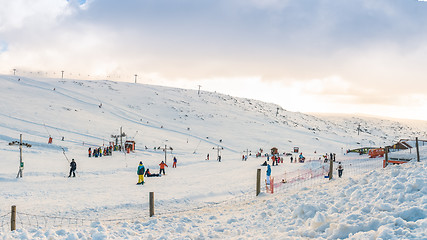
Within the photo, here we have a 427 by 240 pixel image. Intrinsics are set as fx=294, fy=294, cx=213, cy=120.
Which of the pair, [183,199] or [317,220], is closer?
[317,220]

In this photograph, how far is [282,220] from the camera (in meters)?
9.77

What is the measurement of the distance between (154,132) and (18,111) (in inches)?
972

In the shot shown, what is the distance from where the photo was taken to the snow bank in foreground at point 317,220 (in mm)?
7297

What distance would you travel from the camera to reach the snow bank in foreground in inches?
287

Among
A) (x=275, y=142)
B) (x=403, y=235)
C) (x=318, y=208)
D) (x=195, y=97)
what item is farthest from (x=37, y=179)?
(x=195, y=97)

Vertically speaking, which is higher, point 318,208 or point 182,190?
point 318,208

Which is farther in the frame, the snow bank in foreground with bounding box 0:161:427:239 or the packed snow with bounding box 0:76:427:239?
the packed snow with bounding box 0:76:427:239

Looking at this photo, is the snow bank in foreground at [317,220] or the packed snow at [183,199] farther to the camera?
the packed snow at [183,199]

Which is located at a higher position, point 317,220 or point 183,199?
point 317,220

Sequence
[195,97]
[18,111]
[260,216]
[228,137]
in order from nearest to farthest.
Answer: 1. [260,216]
2. [18,111]
3. [228,137]
4. [195,97]

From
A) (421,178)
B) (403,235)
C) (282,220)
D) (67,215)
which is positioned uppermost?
(421,178)

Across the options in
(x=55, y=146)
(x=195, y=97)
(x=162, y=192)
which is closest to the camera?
(x=162, y=192)

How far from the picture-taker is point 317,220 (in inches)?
322

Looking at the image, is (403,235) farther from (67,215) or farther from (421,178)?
(67,215)
